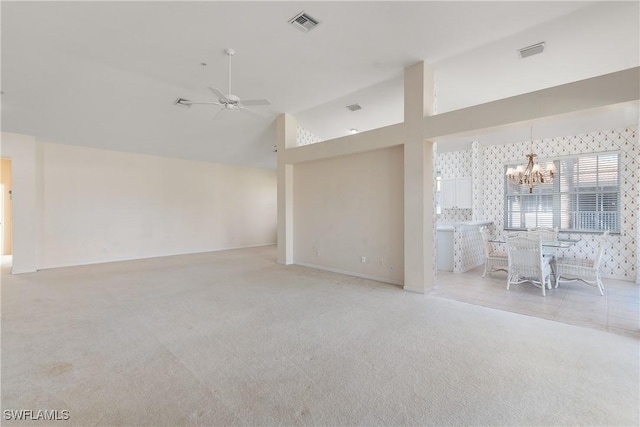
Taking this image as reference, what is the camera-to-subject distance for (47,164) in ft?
22.1

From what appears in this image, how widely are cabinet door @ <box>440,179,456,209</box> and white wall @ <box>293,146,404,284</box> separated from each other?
3.45 metres

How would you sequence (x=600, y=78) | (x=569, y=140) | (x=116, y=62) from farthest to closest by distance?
(x=569, y=140) < (x=116, y=62) < (x=600, y=78)

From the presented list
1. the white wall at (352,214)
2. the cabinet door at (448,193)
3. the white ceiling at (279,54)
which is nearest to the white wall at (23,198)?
the white ceiling at (279,54)

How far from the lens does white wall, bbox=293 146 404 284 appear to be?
5.34 m

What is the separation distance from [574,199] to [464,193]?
2211 mm

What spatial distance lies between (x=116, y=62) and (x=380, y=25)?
408 centimetres

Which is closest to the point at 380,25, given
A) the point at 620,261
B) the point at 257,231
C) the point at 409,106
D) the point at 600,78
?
the point at 409,106

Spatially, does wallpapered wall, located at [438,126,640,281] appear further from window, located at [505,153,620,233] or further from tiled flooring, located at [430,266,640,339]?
tiled flooring, located at [430,266,640,339]

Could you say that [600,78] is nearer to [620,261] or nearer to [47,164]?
[620,261]

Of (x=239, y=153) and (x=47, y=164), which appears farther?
(x=239, y=153)

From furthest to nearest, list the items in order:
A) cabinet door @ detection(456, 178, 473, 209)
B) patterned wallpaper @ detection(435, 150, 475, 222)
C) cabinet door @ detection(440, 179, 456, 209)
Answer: cabinet door @ detection(440, 179, 456, 209), patterned wallpaper @ detection(435, 150, 475, 222), cabinet door @ detection(456, 178, 473, 209)

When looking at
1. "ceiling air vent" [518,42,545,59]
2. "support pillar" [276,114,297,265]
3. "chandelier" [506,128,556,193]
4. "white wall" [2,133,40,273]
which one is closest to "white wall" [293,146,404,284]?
"support pillar" [276,114,297,265]

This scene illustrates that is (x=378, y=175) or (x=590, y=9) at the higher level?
(x=590, y=9)

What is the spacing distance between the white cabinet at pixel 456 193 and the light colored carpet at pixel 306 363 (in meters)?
4.34
